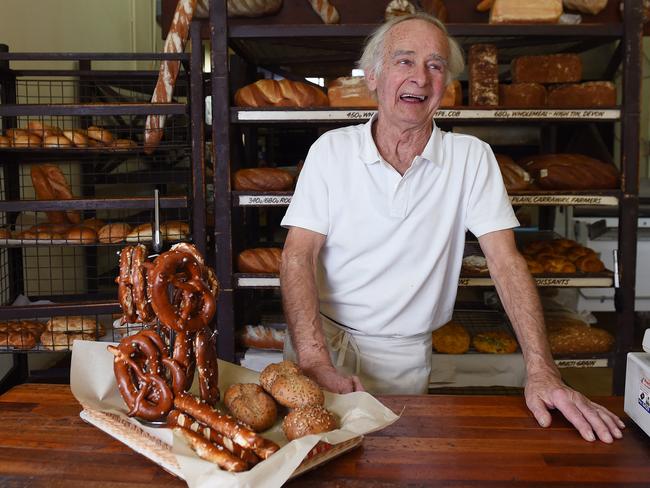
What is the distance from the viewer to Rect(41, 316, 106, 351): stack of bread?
270 cm

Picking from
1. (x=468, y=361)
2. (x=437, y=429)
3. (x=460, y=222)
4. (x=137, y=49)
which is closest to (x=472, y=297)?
(x=468, y=361)

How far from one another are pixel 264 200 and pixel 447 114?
2.86 feet

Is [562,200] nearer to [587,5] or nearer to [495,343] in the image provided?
[495,343]

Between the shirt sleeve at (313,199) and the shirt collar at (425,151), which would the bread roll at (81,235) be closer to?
the shirt sleeve at (313,199)

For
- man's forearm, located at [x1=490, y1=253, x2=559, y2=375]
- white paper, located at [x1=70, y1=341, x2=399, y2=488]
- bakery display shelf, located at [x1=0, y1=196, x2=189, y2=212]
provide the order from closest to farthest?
white paper, located at [x1=70, y1=341, x2=399, y2=488], man's forearm, located at [x1=490, y1=253, x2=559, y2=375], bakery display shelf, located at [x1=0, y1=196, x2=189, y2=212]

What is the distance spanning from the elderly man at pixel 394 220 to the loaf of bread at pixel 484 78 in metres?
1.01

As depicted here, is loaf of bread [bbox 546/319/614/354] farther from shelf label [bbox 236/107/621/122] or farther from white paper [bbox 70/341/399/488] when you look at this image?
white paper [bbox 70/341/399/488]

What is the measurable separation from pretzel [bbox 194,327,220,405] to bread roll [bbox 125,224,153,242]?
5.94ft

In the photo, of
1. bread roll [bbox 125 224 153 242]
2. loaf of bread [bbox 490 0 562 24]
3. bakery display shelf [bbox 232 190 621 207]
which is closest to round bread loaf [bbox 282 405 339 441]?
bakery display shelf [bbox 232 190 621 207]

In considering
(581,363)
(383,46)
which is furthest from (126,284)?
(581,363)

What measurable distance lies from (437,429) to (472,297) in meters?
2.66

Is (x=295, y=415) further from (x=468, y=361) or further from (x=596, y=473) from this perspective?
(x=468, y=361)

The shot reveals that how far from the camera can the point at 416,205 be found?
69.2 inches

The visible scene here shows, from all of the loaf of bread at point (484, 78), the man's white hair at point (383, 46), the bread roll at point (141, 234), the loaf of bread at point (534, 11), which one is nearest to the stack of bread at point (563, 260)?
the loaf of bread at point (484, 78)
